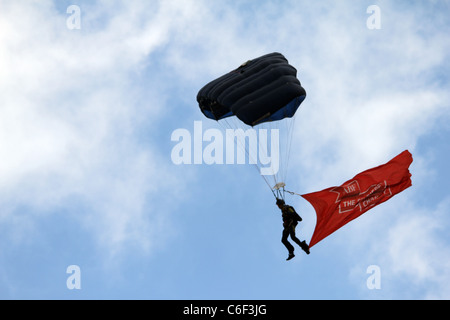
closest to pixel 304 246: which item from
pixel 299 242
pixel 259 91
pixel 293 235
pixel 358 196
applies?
pixel 299 242

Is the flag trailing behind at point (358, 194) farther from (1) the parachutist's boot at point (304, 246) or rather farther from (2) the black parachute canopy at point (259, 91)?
(2) the black parachute canopy at point (259, 91)

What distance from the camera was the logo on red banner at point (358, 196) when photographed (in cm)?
2805

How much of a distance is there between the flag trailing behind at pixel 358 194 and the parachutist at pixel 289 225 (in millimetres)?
918

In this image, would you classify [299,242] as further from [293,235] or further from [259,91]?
[259,91]

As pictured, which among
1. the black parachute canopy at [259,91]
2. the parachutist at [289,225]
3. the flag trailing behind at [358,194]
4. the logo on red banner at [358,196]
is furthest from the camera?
the logo on red banner at [358,196]

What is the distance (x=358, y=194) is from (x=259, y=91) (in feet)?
19.9

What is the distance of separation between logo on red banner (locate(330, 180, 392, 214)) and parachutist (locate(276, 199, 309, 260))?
268 centimetres

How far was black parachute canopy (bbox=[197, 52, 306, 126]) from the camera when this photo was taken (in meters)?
26.6

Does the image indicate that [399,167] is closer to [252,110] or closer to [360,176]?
[360,176]

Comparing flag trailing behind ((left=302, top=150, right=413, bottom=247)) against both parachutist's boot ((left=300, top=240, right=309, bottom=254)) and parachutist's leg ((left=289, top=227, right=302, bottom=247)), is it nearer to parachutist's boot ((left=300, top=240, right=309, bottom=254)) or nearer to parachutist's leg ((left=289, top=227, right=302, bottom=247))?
A: parachutist's boot ((left=300, top=240, right=309, bottom=254))

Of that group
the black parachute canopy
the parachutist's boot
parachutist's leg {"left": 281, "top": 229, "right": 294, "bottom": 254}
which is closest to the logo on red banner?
the parachutist's boot

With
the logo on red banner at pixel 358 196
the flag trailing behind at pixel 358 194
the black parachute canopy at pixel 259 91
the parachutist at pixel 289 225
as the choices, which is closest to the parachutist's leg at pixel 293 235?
the parachutist at pixel 289 225

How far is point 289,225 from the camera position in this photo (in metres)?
26.0
